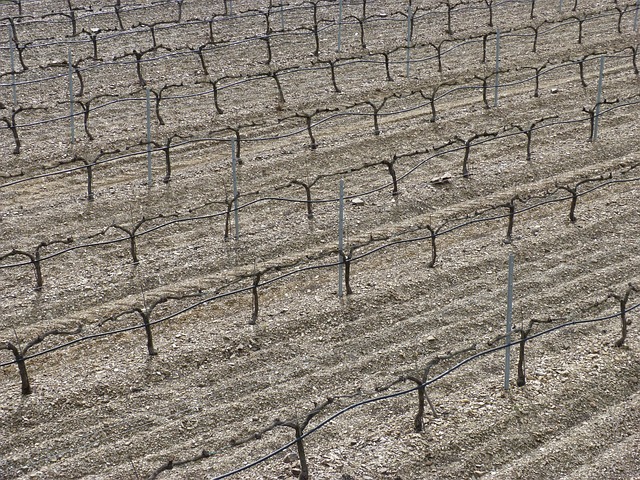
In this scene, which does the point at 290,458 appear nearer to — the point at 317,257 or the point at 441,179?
the point at 317,257

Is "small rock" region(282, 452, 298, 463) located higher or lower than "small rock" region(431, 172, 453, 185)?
lower

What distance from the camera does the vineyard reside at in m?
9.52

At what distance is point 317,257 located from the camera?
41.2 feet

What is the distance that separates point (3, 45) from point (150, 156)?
7.29 m

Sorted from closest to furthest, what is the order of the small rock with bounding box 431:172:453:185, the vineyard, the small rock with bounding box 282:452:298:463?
the small rock with bounding box 282:452:298:463 < the vineyard < the small rock with bounding box 431:172:453:185

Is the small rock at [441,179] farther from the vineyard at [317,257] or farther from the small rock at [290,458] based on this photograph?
the small rock at [290,458]

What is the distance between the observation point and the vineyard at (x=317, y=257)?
9.52 metres

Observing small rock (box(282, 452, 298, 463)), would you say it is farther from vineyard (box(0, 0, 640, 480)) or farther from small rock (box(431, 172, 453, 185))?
small rock (box(431, 172, 453, 185))

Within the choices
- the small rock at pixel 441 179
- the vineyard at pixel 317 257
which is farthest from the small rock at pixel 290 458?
the small rock at pixel 441 179

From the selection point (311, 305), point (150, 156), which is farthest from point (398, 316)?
point (150, 156)

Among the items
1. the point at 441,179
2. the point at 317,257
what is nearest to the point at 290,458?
the point at 317,257

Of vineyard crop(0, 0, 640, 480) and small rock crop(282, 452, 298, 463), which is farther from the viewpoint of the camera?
vineyard crop(0, 0, 640, 480)

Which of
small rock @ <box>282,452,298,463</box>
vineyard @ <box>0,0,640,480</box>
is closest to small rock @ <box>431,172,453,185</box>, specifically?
vineyard @ <box>0,0,640,480</box>

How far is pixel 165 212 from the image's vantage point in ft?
46.0
